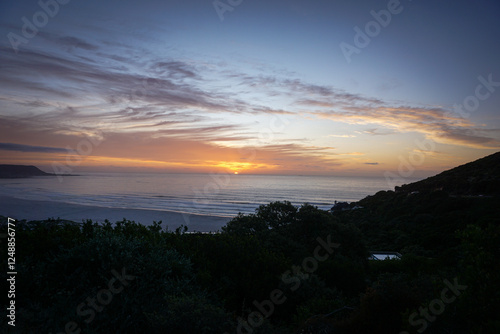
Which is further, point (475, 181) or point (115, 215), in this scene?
point (115, 215)

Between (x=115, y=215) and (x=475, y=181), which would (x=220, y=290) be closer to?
(x=115, y=215)

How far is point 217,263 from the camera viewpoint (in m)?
8.49

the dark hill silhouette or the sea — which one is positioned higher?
the dark hill silhouette

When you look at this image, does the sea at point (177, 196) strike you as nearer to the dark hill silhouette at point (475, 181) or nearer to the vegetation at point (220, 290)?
the dark hill silhouette at point (475, 181)

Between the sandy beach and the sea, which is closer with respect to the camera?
the sandy beach

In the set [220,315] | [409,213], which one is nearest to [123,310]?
[220,315]

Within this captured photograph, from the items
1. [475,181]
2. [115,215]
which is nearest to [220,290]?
[115,215]

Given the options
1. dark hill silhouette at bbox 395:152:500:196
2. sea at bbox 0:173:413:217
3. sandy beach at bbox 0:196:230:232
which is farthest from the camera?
sea at bbox 0:173:413:217

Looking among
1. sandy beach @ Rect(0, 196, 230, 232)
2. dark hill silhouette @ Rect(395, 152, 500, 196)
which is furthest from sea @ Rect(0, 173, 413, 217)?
dark hill silhouette @ Rect(395, 152, 500, 196)

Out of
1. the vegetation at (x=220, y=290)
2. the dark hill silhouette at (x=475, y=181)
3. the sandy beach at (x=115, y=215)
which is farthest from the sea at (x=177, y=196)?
the vegetation at (x=220, y=290)

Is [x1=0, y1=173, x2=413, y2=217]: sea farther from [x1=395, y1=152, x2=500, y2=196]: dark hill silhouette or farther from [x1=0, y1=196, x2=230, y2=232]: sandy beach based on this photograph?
[x1=395, y1=152, x2=500, y2=196]: dark hill silhouette

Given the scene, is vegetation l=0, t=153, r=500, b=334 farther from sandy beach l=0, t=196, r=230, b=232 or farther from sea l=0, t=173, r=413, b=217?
sea l=0, t=173, r=413, b=217

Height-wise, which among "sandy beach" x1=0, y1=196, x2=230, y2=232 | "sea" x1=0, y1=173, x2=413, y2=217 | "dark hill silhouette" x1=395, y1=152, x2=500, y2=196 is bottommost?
"sandy beach" x1=0, y1=196, x2=230, y2=232

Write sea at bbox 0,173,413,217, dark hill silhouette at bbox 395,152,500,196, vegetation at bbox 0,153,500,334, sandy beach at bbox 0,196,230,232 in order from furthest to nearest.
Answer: sea at bbox 0,173,413,217, sandy beach at bbox 0,196,230,232, dark hill silhouette at bbox 395,152,500,196, vegetation at bbox 0,153,500,334
